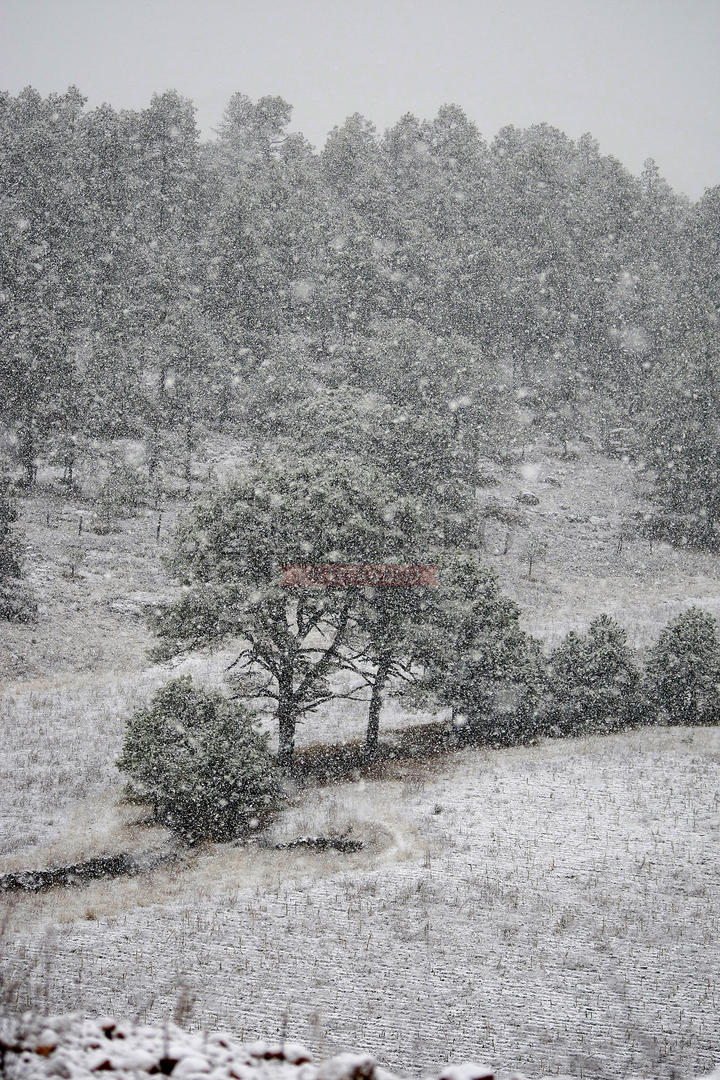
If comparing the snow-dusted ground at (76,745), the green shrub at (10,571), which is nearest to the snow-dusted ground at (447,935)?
the snow-dusted ground at (76,745)

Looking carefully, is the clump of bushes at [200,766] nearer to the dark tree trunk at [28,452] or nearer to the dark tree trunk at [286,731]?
the dark tree trunk at [286,731]

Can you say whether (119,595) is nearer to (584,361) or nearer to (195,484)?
(195,484)

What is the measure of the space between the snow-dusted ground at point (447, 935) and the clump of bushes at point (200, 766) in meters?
1.23

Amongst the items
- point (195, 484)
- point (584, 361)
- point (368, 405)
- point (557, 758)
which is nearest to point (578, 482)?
point (584, 361)

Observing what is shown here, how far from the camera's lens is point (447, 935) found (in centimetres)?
1312

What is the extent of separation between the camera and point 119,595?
41031 millimetres

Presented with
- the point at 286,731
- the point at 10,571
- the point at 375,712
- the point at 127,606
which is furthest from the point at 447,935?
the point at 10,571

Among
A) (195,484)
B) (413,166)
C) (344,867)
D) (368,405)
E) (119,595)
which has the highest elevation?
(413,166)

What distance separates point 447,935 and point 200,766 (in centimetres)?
882

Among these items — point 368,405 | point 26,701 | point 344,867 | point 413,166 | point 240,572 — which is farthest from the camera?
point 413,166

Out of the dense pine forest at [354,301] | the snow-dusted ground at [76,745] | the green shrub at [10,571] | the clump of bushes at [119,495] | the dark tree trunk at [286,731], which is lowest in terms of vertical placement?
the snow-dusted ground at [76,745]

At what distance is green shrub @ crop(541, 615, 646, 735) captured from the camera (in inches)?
1070

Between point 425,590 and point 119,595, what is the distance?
21800mm

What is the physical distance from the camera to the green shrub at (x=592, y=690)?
27.2m
